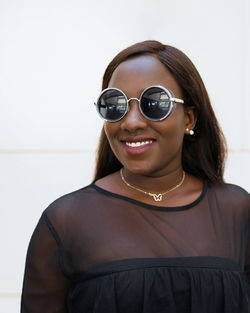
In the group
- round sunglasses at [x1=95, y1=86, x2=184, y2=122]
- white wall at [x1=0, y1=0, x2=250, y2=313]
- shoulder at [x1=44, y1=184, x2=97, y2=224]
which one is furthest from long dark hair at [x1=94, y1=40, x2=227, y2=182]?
white wall at [x1=0, y1=0, x2=250, y2=313]

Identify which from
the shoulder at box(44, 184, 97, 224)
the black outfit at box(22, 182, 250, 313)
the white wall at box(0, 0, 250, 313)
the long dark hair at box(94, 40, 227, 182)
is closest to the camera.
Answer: the black outfit at box(22, 182, 250, 313)

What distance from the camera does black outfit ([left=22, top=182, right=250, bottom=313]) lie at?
1.99m

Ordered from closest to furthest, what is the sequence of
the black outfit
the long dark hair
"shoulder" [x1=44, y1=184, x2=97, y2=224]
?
1. the black outfit
2. "shoulder" [x1=44, y1=184, x2=97, y2=224]
3. the long dark hair

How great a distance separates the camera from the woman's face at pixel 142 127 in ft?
6.70

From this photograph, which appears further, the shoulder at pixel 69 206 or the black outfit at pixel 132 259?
the shoulder at pixel 69 206

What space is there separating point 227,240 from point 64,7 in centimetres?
268

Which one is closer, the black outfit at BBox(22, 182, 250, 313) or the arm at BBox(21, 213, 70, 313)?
the black outfit at BBox(22, 182, 250, 313)

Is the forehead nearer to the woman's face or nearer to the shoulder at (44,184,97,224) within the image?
the woman's face

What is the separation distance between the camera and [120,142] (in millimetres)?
2100

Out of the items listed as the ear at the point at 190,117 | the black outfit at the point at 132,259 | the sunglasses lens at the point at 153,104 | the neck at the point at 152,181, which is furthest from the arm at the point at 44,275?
the ear at the point at 190,117

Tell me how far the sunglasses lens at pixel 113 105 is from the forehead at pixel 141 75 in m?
0.03

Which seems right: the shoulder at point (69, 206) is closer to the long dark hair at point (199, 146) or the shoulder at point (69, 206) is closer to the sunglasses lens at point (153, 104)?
the long dark hair at point (199, 146)

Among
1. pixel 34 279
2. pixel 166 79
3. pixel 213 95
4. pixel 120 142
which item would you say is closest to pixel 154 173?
pixel 120 142

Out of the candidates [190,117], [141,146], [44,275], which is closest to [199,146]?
[190,117]
